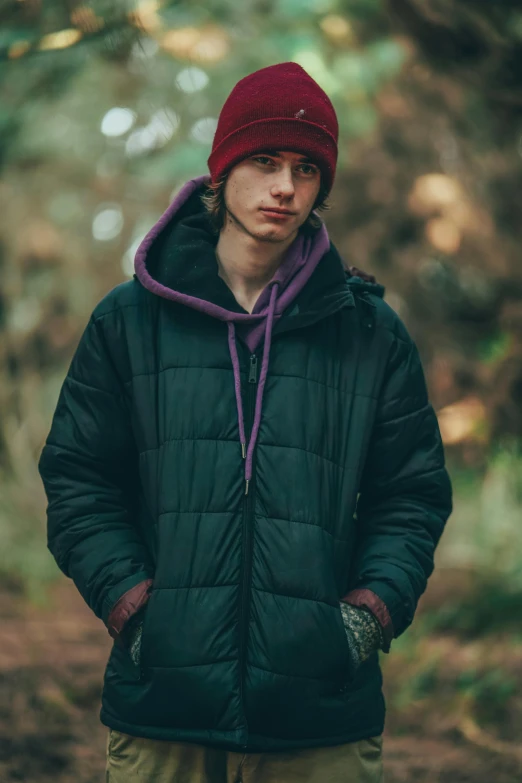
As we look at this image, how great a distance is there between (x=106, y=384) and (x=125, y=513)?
36cm

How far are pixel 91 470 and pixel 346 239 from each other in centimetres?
549

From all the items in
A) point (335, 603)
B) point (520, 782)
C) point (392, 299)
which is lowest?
point (520, 782)

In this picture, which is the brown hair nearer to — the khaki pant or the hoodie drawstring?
the hoodie drawstring

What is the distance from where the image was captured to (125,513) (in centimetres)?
244

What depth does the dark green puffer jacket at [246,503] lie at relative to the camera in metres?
2.18

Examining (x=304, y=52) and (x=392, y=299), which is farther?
(x=392, y=299)

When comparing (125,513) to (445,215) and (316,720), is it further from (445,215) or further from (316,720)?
(445,215)

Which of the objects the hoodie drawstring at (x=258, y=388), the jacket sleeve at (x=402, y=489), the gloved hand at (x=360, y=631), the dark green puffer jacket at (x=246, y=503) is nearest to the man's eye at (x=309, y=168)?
the dark green puffer jacket at (x=246, y=503)

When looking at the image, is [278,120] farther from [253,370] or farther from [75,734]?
[75,734]

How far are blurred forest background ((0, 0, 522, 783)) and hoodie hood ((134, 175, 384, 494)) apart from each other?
4.21ft

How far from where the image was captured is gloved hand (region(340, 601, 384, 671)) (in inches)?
89.8

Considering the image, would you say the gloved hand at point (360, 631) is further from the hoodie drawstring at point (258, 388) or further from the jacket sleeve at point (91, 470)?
the jacket sleeve at point (91, 470)

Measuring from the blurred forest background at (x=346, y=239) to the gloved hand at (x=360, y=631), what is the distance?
7.87ft

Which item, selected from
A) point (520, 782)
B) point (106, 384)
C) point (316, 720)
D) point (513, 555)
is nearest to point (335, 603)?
point (316, 720)
